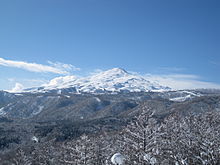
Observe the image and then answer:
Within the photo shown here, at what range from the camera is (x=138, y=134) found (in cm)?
2422

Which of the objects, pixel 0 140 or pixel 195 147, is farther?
pixel 0 140

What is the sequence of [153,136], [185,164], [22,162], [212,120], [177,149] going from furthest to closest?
[22,162]
[212,120]
[177,149]
[153,136]
[185,164]

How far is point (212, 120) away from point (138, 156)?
1577 centimetres

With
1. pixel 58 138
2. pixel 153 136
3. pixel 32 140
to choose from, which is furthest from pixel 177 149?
pixel 32 140

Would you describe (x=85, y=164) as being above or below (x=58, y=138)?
above

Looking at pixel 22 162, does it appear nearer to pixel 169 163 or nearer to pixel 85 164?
pixel 85 164

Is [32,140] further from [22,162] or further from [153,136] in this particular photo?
[153,136]

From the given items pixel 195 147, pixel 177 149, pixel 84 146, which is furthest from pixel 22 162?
pixel 195 147

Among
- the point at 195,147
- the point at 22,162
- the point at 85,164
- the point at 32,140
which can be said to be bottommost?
the point at 32,140

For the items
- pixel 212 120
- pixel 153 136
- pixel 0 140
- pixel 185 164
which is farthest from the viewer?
pixel 0 140

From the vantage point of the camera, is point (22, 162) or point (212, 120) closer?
point (212, 120)

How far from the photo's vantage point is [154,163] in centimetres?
2302

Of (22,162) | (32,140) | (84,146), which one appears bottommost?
(32,140)

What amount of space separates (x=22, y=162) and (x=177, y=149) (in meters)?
46.3
